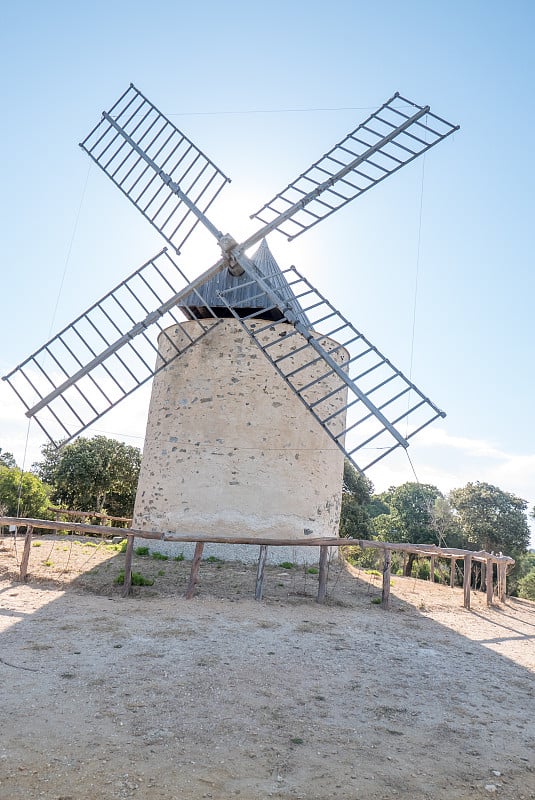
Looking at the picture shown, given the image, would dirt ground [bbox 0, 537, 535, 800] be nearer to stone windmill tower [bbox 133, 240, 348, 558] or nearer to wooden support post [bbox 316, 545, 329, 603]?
wooden support post [bbox 316, 545, 329, 603]

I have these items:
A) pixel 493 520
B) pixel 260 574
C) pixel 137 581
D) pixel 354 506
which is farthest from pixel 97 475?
pixel 493 520

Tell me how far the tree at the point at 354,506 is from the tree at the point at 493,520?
4637 mm

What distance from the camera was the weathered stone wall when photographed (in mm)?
10305

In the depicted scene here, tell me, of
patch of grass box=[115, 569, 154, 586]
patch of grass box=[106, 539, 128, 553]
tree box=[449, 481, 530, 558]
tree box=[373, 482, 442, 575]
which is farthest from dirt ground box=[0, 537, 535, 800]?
tree box=[373, 482, 442, 575]

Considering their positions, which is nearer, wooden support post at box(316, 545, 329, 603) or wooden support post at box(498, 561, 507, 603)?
wooden support post at box(316, 545, 329, 603)

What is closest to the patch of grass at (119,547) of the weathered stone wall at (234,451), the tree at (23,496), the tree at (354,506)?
the weathered stone wall at (234,451)

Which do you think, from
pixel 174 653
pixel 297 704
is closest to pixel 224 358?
pixel 174 653

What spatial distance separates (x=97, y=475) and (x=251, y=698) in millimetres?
18439

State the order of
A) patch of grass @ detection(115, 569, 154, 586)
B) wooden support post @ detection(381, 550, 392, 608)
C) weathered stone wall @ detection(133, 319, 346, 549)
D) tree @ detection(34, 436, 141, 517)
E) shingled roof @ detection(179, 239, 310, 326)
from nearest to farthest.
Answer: wooden support post @ detection(381, 550, 392, 608)
patch of grass @ detection(115, 569, 154, 586)
weathered stone wall @ detection(133, 319, 346, 549)
shingled roof @ detection(179, 239, 310, 326)
tree @ detection(34, 436, 141, 517)

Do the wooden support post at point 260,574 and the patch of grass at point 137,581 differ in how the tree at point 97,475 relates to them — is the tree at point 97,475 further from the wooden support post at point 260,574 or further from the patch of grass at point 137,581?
the wooden support post at point 260,574

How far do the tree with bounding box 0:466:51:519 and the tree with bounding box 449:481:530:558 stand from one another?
677 inches

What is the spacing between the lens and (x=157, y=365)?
1211 centimetres

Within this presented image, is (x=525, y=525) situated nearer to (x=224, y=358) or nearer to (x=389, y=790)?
(x=224, y=358)

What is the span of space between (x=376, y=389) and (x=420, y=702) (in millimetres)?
4919
